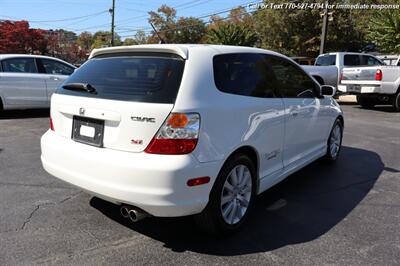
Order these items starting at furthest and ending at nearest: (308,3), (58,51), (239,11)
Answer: (58,51) → (239,11) → (308,3)

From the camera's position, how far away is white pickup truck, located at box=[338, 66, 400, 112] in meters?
12.1

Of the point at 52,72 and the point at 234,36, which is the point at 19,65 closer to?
the point at 52,72

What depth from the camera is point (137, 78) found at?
3.24m

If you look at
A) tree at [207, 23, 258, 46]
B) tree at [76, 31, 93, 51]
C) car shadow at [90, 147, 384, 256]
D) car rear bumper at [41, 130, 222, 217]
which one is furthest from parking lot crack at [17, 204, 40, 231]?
tree at [76, 31, 93, 51]

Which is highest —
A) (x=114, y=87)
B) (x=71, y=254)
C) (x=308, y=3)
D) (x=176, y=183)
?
(x=308, y=3)

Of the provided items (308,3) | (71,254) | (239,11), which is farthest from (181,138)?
(239,11)

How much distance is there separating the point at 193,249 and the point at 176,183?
0.71m

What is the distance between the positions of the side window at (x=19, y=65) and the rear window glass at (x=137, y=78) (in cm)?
651

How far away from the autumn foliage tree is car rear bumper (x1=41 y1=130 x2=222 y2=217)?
5595 centimetres

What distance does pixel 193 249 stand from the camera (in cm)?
326

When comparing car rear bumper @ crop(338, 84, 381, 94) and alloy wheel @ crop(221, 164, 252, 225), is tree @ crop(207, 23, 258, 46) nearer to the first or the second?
car rear bumper @ crop(338, 84, 381, 94)

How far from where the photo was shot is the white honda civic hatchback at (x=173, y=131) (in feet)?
9.68

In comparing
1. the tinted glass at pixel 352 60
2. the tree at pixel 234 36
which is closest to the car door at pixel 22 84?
the tinted glass at pixel 352 60

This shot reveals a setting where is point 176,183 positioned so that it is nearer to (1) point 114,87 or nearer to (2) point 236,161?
(2) point 236,161
